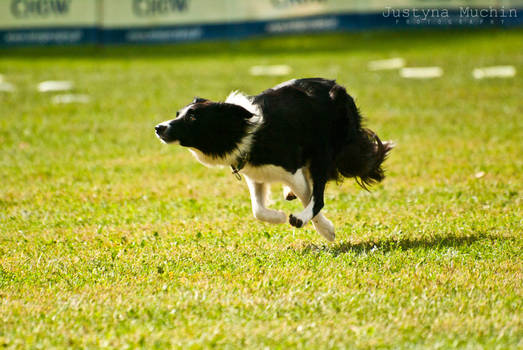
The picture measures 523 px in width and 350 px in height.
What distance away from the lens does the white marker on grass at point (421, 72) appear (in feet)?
57.5

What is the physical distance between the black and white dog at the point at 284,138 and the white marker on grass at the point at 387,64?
13136 millimetres

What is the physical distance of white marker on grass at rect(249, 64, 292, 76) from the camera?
18598mm

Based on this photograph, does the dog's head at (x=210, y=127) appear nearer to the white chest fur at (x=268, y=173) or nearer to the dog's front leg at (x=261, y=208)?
the white chest fur at (x=268, y=173)

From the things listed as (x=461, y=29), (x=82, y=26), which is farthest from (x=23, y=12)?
Result: (x=461, y=29)

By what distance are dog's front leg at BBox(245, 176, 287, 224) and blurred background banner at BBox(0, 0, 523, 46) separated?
63.1ft

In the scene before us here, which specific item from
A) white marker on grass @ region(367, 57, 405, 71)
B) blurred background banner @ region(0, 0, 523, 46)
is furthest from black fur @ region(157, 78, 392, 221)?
blurred background banner @ region(0, 0, 523, 46)

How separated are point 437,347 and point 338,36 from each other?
72.3 ft

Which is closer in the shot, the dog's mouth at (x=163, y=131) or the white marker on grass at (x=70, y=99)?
the dog's mouth at (x=163, y=131)

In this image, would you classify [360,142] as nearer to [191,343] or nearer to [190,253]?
[190,253]

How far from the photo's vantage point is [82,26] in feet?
82.9

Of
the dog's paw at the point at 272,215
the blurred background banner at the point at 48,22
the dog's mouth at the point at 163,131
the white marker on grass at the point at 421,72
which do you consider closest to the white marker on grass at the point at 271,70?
the white marker on grass at the point at 421,72

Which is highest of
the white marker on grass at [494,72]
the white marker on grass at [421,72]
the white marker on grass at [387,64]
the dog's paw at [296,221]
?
the dog's paw at [296,221]

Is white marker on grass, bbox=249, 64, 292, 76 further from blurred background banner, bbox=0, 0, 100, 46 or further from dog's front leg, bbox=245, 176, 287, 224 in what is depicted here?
dog's front leg, bbox=245, 176, 287, 224

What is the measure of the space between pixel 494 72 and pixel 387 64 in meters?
3.38
